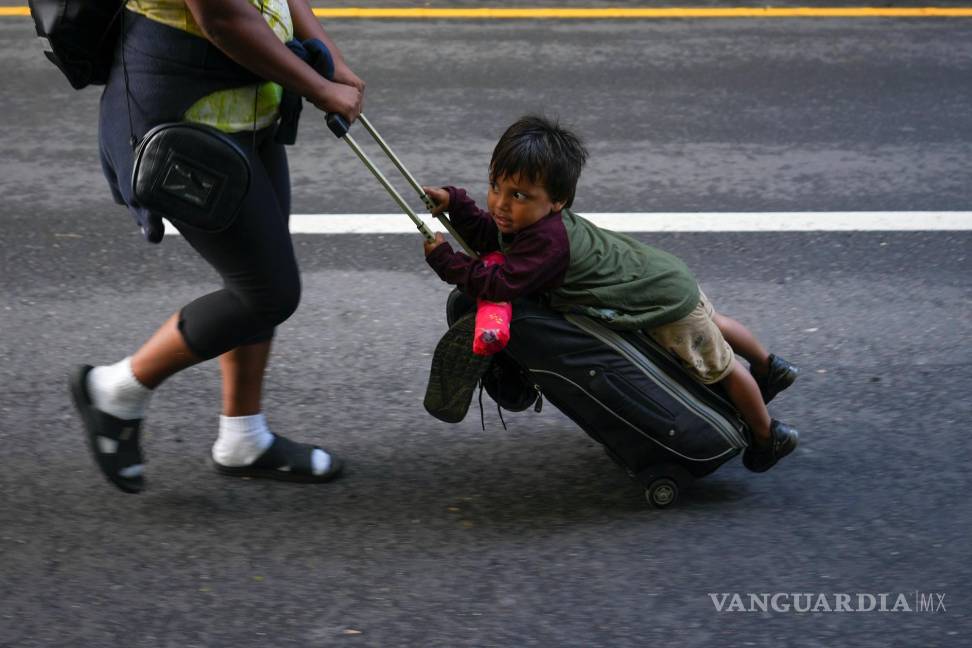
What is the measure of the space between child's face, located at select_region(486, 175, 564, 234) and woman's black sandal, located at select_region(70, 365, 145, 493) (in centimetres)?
107

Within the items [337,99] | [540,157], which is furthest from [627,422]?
[337,99]

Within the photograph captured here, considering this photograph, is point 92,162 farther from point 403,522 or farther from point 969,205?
point 969,205

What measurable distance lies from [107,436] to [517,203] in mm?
1199

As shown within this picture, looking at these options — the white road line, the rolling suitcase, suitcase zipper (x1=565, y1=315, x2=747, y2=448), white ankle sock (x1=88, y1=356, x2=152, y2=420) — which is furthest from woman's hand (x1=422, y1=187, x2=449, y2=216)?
the white road line

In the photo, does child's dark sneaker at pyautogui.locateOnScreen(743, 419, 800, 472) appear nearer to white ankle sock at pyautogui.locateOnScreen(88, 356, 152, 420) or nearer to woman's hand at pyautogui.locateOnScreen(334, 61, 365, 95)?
woman's hand at pyautogui.locateOnScreen(334, 61, 365, 95)

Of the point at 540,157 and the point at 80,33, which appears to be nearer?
the point at 80,33

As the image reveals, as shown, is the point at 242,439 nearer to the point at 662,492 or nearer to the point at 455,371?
the point at 455,371

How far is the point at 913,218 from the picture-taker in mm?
5262

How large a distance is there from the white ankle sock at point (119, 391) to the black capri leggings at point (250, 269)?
0.20 m

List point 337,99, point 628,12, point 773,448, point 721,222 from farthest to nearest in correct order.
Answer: point 628,12 → point 721,222 → point 773,448 → point 337,99

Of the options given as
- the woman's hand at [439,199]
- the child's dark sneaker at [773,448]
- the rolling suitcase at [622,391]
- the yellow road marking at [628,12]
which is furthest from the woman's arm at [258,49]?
the yellow road marking at [628,12]

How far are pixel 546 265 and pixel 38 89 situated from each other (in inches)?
176

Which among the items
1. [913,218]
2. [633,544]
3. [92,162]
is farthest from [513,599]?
[92,162]

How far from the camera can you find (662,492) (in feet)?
10.9
